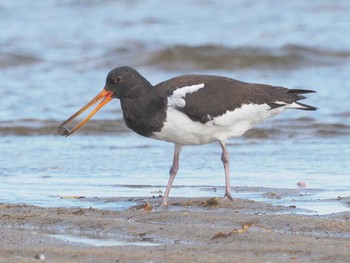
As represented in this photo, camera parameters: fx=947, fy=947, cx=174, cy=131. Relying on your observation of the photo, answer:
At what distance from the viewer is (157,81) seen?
17.6 meters

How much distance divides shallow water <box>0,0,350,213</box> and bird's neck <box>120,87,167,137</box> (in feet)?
2.51

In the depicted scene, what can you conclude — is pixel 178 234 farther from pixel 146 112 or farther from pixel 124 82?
pixel 124 82

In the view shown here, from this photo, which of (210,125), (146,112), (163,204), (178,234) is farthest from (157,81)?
(178,234)

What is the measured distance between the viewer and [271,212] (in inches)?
314

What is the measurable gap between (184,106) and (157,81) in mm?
9146

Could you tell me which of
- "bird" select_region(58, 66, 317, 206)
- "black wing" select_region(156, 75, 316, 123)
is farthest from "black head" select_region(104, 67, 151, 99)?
"black wing" select_region(156, 75, 316, 123)

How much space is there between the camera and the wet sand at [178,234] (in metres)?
5.95

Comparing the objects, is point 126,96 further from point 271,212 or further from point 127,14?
point 127,14

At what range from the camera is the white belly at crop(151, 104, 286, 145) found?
8477 millimetres

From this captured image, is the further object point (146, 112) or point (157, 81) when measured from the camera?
point (157, 81)

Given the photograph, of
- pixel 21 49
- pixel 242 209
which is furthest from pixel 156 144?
pixel 21 49

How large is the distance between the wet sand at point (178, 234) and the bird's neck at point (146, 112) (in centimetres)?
74

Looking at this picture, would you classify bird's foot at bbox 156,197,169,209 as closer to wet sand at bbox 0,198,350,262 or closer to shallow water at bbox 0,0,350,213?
wet sand at bbox 0,198,350,262

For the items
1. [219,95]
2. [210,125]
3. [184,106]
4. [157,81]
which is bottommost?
[210,125]
